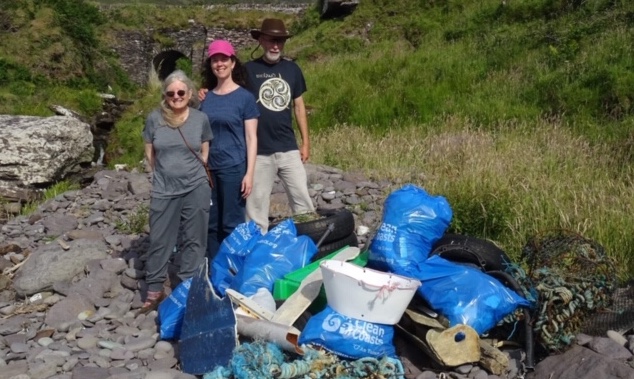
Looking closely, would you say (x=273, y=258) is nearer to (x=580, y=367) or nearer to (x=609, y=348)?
(x=580, y=367)

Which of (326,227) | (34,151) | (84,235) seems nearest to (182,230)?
(326,227)

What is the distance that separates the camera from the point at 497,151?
7359mm

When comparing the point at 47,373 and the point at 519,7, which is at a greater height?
the point at 519,7

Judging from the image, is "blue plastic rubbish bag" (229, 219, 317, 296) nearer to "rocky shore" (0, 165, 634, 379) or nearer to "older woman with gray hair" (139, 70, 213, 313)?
"older woman with gray hair" (139, 70, 213, 313)

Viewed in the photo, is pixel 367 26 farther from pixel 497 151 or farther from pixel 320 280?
pixel 320 280

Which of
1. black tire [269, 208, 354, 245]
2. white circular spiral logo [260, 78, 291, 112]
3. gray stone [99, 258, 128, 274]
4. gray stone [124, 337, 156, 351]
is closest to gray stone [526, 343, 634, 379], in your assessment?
black tire [269, 208, 354, 245]

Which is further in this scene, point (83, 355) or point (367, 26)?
point (367, 26)

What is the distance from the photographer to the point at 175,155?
4.26 metres

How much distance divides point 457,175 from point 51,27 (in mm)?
12946

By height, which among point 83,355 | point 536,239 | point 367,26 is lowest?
point 83,355

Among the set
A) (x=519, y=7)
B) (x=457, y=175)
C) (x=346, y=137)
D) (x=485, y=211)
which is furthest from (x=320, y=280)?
(x=519, y=7)

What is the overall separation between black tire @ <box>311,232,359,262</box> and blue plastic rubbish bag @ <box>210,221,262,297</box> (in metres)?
0.46

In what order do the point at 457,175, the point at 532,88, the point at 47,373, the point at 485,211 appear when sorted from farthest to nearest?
the point at 532,88 → the point at 457,175 → the point at 485,211 → the point at 47,373

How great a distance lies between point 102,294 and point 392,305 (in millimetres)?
2491
